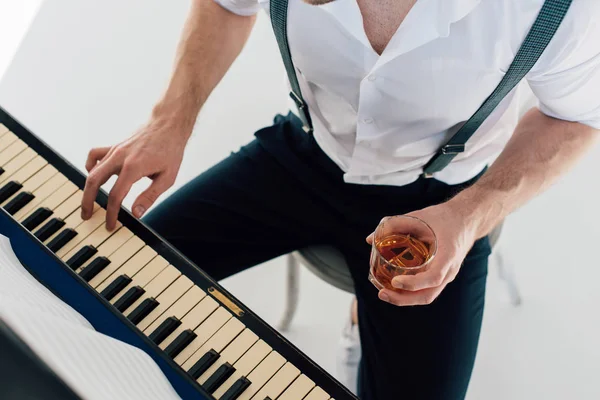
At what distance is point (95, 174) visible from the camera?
126cm

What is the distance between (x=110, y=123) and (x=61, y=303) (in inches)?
63.1

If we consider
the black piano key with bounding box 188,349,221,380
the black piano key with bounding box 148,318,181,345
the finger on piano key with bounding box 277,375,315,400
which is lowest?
the finger on piano key with bounding box 277,375,315,400

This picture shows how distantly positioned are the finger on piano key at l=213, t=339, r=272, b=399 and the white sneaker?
774 mm

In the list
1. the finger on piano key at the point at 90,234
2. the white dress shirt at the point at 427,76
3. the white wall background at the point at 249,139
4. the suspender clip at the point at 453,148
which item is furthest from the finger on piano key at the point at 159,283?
the white wall background at the point at 249,139

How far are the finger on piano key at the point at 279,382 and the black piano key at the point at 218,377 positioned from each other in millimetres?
34

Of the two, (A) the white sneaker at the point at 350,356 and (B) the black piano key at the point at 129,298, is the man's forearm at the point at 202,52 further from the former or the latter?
(A) the white sneaker at the point at 350,356

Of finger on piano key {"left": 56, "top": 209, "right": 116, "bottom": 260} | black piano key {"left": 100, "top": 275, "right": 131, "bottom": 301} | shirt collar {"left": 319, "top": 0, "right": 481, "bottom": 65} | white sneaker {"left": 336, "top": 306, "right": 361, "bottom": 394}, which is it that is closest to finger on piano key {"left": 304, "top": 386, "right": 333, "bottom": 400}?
black piano key {"left": 100, "top": 275, "right": 131, "bottom": 301}

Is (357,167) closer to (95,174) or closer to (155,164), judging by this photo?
(155,164)

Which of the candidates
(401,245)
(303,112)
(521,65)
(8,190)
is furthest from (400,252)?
(8,190)

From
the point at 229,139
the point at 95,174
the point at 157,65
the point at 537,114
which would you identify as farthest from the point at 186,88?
the point at 157,65

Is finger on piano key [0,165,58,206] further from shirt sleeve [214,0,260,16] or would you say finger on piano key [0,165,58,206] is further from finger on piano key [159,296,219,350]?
shirt sleeve [214,0,260,16]

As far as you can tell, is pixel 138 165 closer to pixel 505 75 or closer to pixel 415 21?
pixel 415 21

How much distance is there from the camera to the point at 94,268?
117 cm

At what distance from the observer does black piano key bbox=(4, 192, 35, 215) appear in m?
1.24
